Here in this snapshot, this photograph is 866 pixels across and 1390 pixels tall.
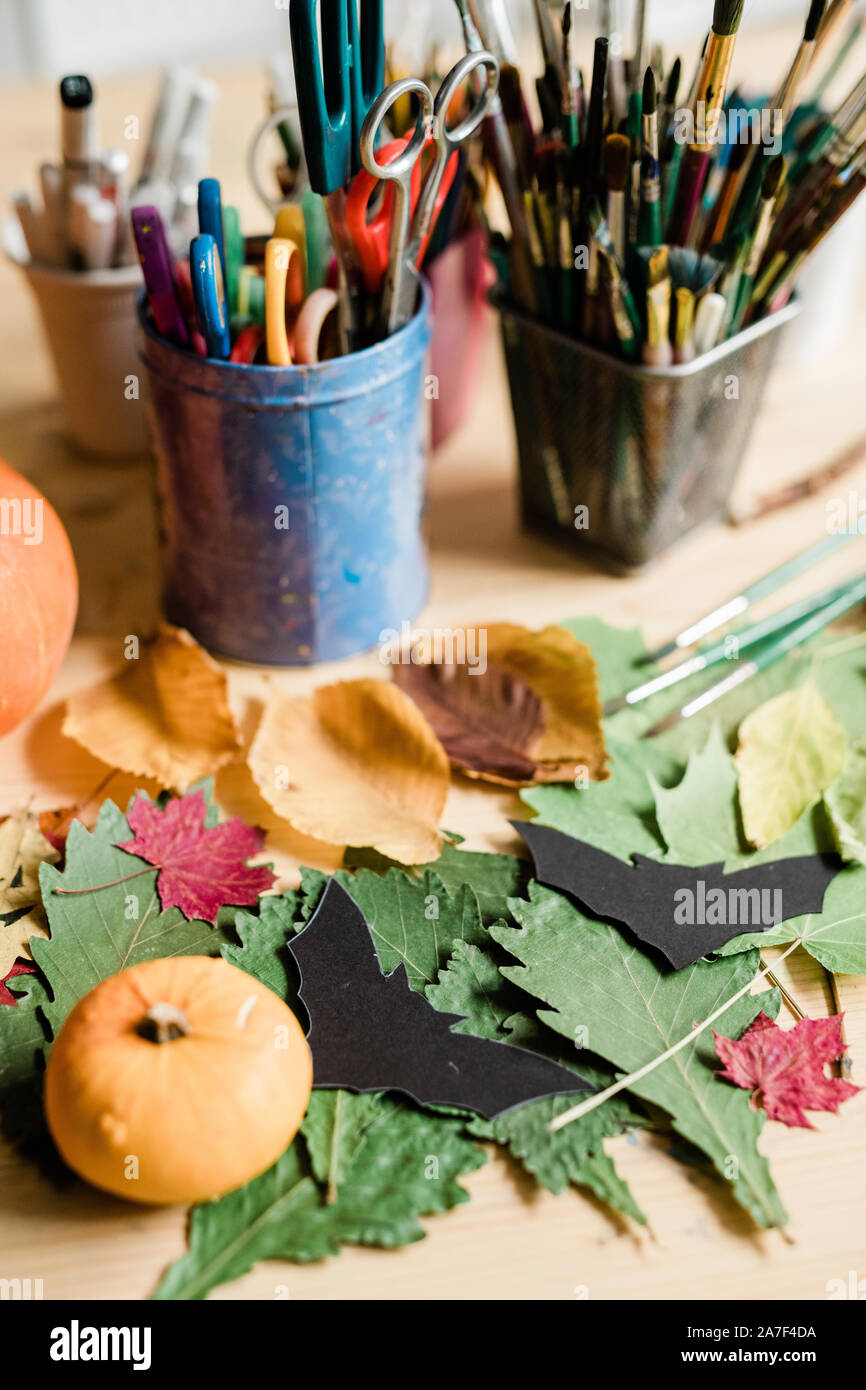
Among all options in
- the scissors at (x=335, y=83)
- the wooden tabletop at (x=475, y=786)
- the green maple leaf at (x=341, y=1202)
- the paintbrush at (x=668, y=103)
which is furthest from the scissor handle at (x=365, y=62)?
the green maple leaf at (x=341, y=1202)

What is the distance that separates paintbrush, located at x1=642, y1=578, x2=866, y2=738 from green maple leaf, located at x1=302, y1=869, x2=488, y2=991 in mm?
121

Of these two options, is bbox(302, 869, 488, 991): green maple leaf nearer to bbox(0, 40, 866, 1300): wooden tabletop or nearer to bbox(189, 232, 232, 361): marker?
bbox(0, 40, 866, 1300): wooden tabletop

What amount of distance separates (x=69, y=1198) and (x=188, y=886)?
0.11 meters

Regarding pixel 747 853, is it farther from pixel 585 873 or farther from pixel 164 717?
pixel 164 717

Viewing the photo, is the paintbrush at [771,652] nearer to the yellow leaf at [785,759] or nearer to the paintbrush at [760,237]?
the yellow leaf at [785,759]

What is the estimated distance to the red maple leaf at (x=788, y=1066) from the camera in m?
0.36

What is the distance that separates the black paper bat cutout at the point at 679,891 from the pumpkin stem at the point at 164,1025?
14 cm

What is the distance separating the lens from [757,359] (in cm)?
53

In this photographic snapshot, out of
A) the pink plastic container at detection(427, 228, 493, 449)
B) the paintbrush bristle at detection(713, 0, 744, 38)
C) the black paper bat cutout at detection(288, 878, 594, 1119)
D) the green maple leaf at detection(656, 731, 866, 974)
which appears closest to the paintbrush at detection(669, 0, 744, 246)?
the paintbrush bristle at detection(713, 0, 744, 38)

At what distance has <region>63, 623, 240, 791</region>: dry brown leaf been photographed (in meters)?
0.46

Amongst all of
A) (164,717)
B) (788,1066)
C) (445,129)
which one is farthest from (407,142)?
(788,1066)

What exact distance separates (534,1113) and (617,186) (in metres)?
0.32

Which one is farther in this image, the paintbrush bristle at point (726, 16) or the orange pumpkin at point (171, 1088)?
the paintbrush bristle at point (726, 16)
